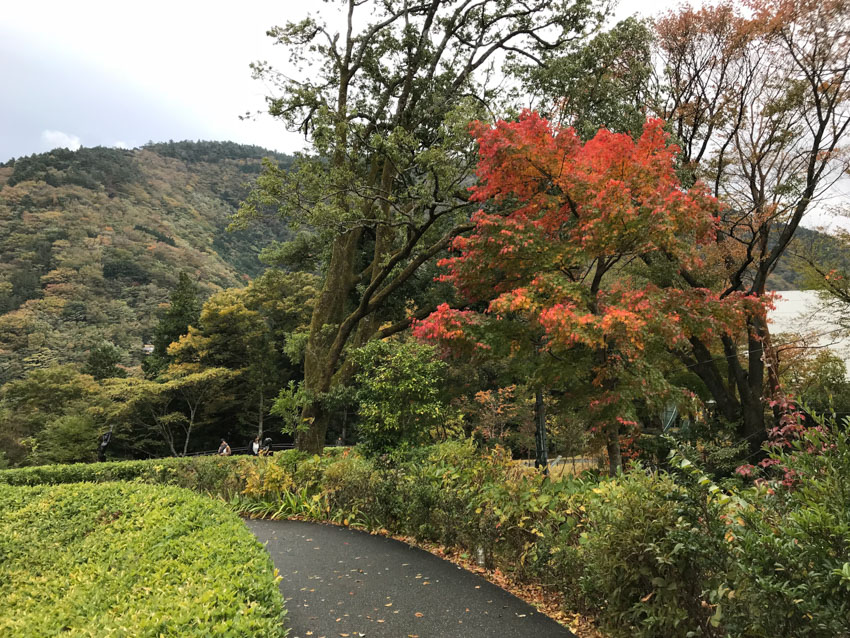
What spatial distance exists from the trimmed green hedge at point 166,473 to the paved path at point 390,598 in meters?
4.35

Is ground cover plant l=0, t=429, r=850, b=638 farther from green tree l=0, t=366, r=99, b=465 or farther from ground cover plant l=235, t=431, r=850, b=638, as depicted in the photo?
green tree l=0, t=366, r=99, b=465

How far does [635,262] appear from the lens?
10.1m

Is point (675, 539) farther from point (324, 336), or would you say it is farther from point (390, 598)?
point (324, 336)

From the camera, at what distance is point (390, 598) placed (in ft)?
13.9

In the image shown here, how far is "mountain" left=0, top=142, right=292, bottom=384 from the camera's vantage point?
104 feet

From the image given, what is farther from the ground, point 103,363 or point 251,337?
point 251,337

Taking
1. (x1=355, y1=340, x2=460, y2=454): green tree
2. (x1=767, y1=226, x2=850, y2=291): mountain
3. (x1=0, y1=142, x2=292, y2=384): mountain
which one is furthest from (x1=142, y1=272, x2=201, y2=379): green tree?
(x1=767, y1=226, x2=850, y2=291): mountain

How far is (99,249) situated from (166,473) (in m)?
37.8

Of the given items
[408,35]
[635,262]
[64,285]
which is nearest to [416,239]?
[635,262]

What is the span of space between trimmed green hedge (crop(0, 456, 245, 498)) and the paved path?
171 inches

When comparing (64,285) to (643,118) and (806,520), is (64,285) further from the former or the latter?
(806,520)

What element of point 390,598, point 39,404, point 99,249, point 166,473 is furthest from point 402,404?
point 99,249

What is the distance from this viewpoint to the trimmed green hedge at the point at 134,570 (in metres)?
2.70

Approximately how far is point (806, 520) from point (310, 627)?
10.9ft
